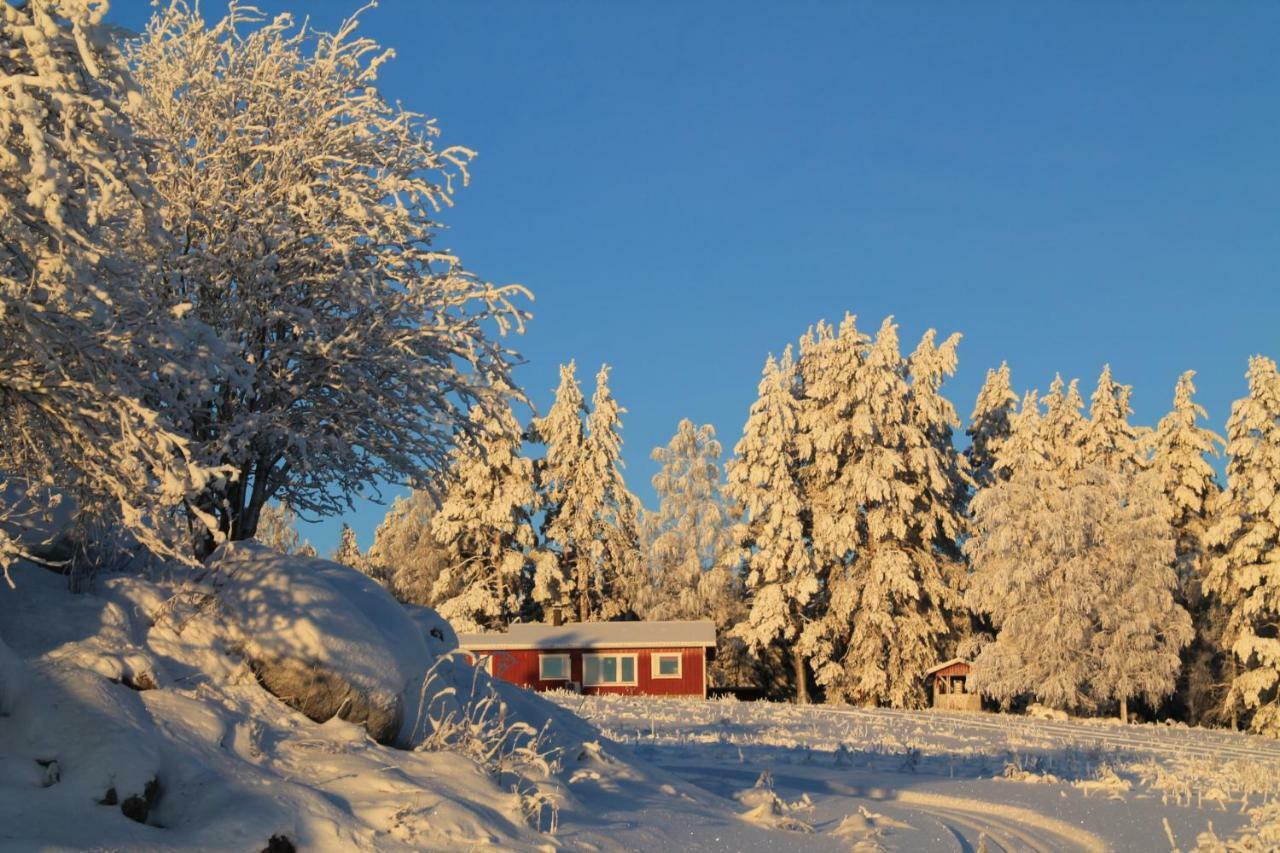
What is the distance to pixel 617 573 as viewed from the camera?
203 feet

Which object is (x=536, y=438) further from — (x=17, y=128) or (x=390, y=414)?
(x=17, y=128)

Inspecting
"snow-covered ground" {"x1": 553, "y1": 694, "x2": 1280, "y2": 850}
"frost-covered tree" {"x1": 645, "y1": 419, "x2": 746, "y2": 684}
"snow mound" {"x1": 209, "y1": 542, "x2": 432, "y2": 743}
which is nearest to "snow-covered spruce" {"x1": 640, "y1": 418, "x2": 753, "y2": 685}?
"frost-covered tree" {"x1": 645, "y1": 419, "x2": 746, "y2": 684}

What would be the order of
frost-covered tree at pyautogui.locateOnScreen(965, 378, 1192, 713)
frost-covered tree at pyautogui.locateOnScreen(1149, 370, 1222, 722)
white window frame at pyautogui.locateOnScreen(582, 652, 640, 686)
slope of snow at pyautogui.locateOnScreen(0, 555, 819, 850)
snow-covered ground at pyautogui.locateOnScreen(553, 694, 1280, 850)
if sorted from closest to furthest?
slope of snow at pyautogui.locateOnScreen(0, 555, 819, 850), snow-covered ground at pyautogui.locateOnScreen(553, 694, 1280, 850), frost-covered tree at pyautogui.locateOnScreen(965, 378, 1192, 713), frost-covered tree at pyautogui.locateOnScreen(1149, 370, 1222, 722), white window frame at pyautogui.locateOnScreen(582, 652, 640, 686)

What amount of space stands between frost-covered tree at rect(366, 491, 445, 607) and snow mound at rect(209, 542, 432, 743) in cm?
5315

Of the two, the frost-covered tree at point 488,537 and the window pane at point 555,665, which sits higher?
the frost-covered tree at point 488,537

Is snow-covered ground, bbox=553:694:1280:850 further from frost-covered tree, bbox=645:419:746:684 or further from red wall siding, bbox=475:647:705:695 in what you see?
frost-covered tree, bbox=645:419:746:684

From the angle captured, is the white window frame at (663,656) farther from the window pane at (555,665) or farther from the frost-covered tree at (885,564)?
the frost-covered tree at (885,564)


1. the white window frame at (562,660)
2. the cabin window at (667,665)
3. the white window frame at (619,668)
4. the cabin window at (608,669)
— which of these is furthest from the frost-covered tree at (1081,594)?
the white window frame at (562,660)

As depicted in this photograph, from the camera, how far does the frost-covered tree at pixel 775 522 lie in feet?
170

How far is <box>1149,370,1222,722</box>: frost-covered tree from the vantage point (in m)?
49.1

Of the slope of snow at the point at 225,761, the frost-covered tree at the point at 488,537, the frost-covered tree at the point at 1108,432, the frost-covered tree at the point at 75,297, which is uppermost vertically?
the frost-covered tree at the point at 1108,432

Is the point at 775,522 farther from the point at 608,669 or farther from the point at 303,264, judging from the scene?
the point at 303,264

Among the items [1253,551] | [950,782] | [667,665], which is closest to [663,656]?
[667,665]

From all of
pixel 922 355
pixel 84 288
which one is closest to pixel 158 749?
pixel 84 288
